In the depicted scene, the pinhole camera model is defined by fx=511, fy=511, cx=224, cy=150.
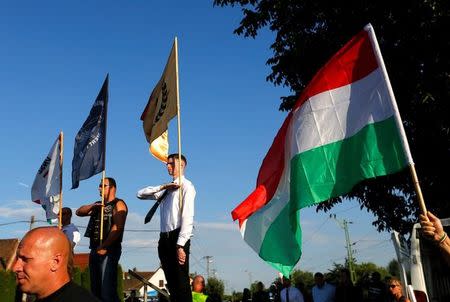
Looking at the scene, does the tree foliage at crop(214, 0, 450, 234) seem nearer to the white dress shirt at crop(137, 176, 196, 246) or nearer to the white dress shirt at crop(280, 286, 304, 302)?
the white dress shirt at crop(280, 286, 304, 302)

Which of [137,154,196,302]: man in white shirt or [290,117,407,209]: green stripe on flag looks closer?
[290,117,407,209]: green stripe on flag

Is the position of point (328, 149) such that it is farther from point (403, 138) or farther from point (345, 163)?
point (403, 138)

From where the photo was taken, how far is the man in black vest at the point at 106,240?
5969 millimetres

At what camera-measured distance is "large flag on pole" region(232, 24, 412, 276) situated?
4582 millimetres

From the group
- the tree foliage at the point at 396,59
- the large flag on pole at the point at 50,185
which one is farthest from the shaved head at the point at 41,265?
the tree foliage at the point at 396,59

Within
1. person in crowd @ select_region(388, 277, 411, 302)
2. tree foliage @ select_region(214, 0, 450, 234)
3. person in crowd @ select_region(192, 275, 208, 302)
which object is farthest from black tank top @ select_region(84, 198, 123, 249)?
tree foliage @ select_region(214, 0, 450, 234)

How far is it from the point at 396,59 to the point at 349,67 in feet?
20.0

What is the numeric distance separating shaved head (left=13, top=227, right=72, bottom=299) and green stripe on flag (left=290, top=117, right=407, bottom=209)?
8.16 feet

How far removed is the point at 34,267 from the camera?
9.24ft

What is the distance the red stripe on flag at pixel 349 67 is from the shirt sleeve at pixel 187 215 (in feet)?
5.91

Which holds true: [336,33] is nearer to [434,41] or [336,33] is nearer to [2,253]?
[434,41]

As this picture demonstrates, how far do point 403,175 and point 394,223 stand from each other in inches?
74.7

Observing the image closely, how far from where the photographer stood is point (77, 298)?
270 cm

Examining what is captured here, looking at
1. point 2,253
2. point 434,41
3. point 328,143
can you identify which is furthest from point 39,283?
point 2,253
